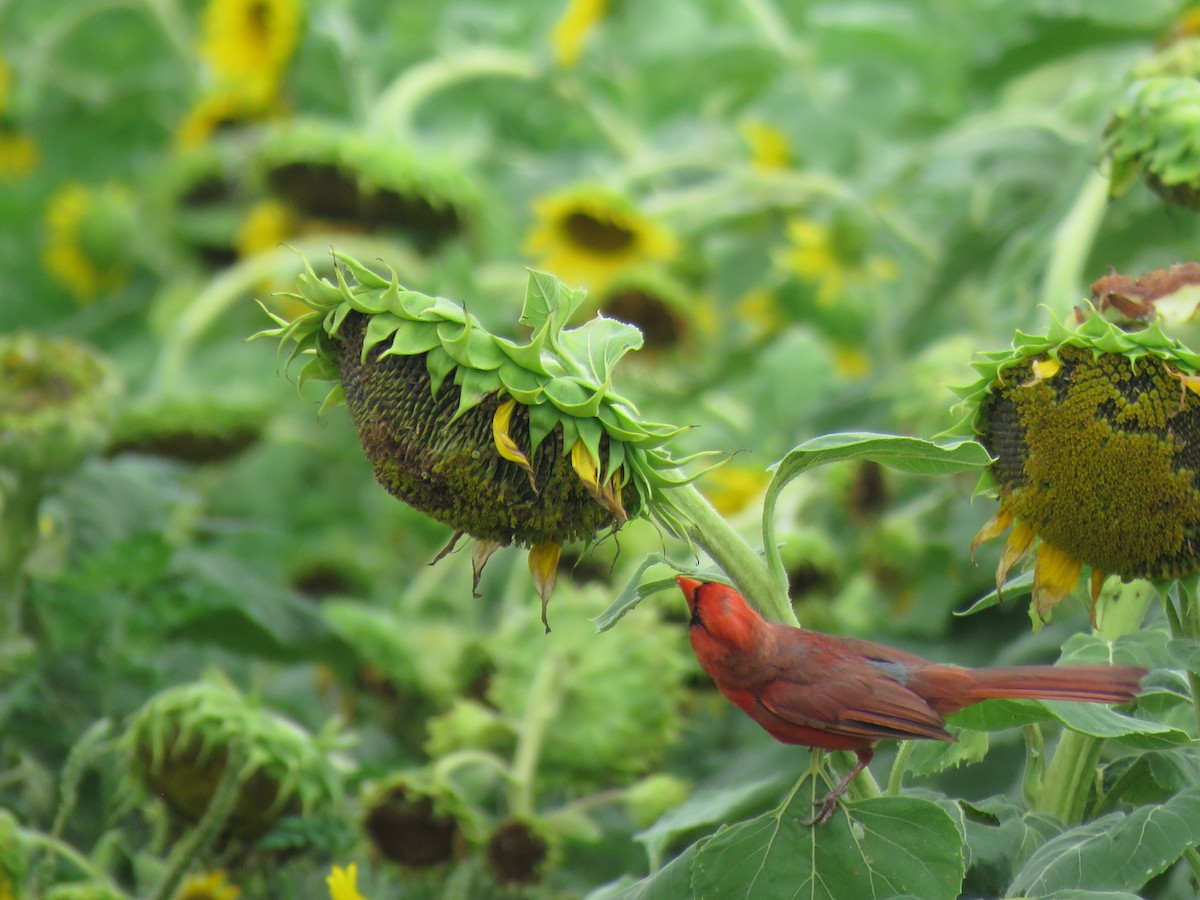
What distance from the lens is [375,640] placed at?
5.40 ft

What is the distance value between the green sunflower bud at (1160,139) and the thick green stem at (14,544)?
1085 mm

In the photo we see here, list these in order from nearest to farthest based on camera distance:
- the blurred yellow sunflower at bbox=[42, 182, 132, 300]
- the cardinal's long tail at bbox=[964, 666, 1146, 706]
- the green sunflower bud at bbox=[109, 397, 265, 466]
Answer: the cardinal's long tail at bbox=[964, 666, 1146, 706] → the green sunflower bud at bbox=[109, 397, 265, 466] → the blurred yellow sunflower at bbox=[42, 182, 132, 300]

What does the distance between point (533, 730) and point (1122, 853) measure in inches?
27.4

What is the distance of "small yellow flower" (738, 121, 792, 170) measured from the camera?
2639 mm

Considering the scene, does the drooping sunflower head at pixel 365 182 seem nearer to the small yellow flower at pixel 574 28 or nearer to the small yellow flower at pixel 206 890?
the small yellow flower at pixel 574 28

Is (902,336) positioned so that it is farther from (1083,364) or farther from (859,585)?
(1083,364)

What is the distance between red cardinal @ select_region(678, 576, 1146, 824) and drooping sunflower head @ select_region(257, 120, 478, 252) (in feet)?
4.08

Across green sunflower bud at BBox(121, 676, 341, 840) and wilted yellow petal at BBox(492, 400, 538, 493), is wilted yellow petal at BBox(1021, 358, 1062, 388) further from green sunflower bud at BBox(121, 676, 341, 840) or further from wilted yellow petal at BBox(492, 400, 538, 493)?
green sunflower bud at BBox(121, 676, 341, 840)

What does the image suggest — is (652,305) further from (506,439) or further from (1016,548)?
(506,439)

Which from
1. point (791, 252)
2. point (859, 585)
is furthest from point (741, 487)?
point (791, 252)

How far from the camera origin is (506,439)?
834mm

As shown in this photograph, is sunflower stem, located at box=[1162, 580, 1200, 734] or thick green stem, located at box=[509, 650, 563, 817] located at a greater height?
sunflower stem, located at box=[1162, 580, 1200, 734]

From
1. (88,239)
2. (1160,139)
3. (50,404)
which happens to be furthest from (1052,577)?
(88,239)

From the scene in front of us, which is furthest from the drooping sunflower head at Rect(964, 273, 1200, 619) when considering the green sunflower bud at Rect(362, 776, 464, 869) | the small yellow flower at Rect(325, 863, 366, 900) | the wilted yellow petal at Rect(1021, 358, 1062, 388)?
the green sunflower bud at Rect(362, 776, 464, 869)
